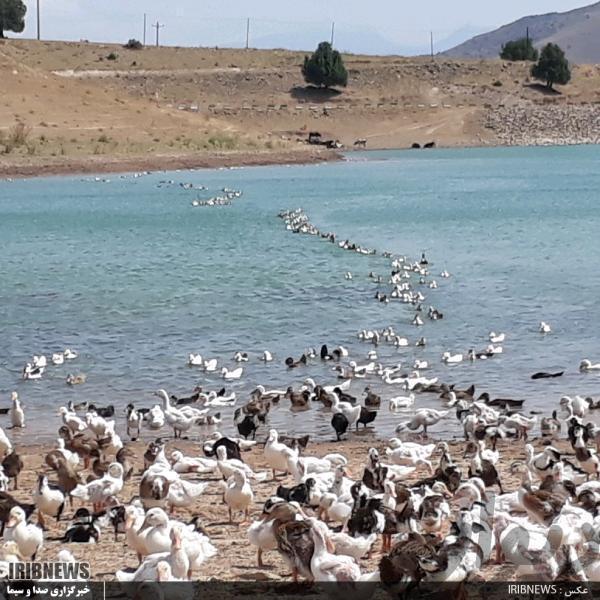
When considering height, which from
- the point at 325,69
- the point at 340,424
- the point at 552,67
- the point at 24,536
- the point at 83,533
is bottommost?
the point at 340,424

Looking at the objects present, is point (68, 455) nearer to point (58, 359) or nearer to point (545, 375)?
point (58, 359)

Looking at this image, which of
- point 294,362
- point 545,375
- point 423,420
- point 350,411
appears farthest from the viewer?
point 294,362

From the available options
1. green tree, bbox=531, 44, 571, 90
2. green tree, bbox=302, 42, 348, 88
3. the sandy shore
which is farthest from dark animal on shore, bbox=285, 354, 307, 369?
green tree, bbox=531, 44, 571, 90

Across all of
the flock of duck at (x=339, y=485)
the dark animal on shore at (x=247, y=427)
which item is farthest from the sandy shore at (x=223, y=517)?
the dark animal on shore at (x=247, y=427)

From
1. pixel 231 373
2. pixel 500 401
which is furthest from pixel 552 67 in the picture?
pixel 500 401

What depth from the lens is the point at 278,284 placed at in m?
32.2

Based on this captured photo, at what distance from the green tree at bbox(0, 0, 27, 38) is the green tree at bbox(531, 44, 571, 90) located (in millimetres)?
50753

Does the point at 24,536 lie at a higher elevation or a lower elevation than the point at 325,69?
lower

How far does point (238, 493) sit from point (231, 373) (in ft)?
31.0

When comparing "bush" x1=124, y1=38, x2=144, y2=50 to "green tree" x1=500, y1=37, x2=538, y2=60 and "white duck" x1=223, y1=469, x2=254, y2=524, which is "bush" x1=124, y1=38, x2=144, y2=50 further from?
"white duck" x1=223, y1=469, x2=254, y2=524

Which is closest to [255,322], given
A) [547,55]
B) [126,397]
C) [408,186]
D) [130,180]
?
[126,397]

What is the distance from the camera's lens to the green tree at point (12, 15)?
126m

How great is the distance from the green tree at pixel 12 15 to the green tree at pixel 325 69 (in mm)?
29206

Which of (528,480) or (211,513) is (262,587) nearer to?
(211,513)
